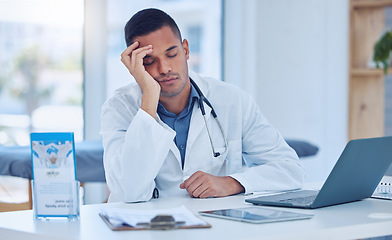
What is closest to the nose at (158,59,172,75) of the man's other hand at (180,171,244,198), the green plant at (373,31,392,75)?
the man's other hand at (180,171,244,198)

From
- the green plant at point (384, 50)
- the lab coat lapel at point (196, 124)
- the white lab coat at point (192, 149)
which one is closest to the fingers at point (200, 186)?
the white lab coat at point (192, 149)

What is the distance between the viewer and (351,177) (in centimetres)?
143

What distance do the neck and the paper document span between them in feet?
2.26

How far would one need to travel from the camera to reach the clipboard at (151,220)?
1.15 m

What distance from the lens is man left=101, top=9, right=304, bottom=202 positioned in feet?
5.36

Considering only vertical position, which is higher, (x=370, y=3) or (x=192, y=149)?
(x=370, y=3)

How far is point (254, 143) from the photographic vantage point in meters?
1.97

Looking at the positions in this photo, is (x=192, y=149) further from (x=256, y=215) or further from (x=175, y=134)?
(x=256, y=215)

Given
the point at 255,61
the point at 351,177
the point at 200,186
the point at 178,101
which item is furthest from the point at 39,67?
the point at 351,177

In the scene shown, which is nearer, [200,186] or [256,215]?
[256,215]

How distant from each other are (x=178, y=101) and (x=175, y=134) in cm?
31

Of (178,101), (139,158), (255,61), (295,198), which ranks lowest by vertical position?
(295,198)

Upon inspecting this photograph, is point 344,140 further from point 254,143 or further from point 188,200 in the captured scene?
point 188,200

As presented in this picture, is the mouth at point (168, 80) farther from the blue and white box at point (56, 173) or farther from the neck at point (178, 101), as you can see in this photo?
the blue and white box at point (56, 173)
